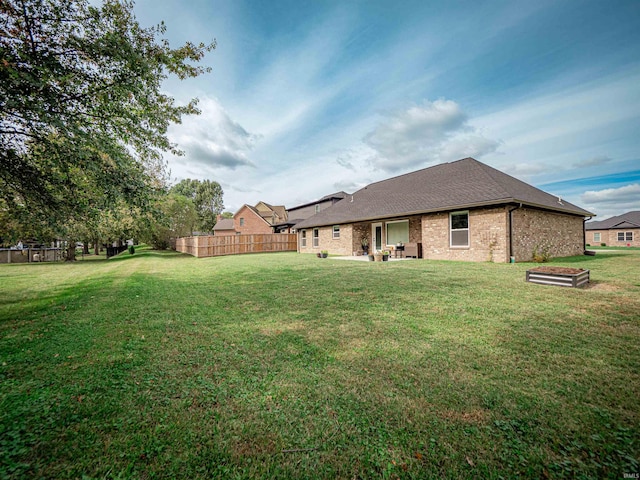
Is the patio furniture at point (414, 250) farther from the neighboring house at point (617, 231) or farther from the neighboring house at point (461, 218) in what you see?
the neighboring house at point (617, 231)

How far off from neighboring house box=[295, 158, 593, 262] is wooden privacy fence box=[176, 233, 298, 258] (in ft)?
26.4

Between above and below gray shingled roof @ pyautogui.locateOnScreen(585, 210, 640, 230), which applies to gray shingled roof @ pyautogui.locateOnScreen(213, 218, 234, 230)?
above

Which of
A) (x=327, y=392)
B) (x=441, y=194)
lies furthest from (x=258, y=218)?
(x=327, y=392)

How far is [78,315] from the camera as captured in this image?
17.2 ft

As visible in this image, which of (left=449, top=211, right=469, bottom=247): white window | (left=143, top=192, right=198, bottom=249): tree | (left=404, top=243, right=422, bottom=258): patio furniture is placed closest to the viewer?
(left=449, top=211, right=469, bottom=247): white window

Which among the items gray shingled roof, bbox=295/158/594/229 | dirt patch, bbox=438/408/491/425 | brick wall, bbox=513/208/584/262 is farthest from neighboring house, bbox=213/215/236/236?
dirt patch, bbox=438/408/491/425

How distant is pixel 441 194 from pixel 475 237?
10.7 feet

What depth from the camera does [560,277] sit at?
6633mm

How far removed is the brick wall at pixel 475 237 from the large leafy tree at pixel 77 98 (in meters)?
12.3

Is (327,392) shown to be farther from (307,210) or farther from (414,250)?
(307,210)

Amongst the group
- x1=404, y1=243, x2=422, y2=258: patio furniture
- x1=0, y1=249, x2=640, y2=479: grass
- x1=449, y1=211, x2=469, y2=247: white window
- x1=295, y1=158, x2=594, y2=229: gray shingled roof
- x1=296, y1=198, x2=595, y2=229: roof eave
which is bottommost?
x1=0, y1=249, x2=640, y2=479: grass

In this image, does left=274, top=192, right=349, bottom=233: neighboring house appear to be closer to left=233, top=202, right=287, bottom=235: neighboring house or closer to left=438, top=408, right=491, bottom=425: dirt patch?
left=233, top=202, right=287, bottom=235: neighboring house

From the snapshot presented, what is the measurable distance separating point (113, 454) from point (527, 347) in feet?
14.3

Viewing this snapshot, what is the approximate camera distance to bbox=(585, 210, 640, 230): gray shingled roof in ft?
118
